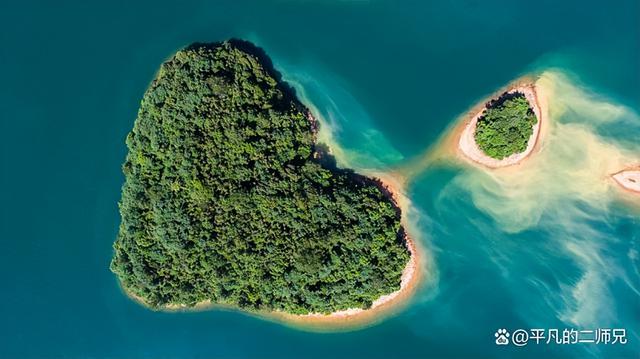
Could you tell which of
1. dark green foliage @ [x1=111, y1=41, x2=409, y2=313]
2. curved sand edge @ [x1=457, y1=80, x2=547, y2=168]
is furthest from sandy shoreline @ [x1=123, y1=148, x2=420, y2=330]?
curved sand edge @ [x1=457, y1=80, x2=547, y2=168]

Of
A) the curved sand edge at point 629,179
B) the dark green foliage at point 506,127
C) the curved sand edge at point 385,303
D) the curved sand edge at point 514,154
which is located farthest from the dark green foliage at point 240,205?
the curved sand edge at point 629,179

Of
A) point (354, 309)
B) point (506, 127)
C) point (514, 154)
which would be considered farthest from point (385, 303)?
point (506, 127)

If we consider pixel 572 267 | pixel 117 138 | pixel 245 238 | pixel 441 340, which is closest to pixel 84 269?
pixel 117 138

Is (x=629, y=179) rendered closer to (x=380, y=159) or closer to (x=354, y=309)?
(x=380, y=159)

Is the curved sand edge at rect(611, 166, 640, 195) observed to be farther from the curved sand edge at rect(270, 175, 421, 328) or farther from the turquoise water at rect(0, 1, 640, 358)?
the curved sand edge at rect(270, 175, 421, 328)

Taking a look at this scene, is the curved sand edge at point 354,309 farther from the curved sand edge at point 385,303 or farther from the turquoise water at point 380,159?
the turquoise water at point 380,159

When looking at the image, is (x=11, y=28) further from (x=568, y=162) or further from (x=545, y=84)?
(x=568, y=162)
